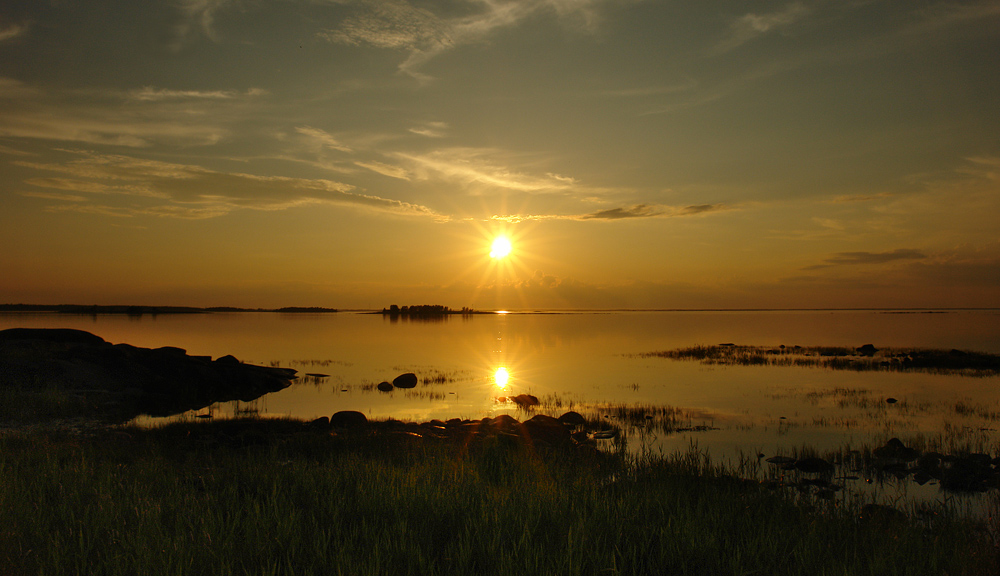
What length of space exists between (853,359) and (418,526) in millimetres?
50669

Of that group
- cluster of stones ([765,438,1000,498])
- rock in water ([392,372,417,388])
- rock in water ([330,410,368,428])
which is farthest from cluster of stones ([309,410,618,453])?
rock in water ([392,372,417,388])

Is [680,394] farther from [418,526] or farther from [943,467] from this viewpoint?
[418,526]

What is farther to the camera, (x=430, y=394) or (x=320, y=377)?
(x=320, y=377)

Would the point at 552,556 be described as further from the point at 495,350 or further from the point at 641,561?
the point at 495,350

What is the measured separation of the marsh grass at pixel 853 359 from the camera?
130 ft

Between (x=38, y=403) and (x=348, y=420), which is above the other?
(x=38, y=403)

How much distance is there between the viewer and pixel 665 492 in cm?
927

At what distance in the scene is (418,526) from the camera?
7117 millimetres

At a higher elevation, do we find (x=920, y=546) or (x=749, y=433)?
(x=920, y=546)

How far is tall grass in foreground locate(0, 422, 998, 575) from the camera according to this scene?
6.04 metres

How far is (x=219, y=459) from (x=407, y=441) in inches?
192

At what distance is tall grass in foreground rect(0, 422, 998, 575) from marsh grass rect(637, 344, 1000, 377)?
37.5 m

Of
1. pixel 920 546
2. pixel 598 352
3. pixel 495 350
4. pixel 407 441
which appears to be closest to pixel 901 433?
pixel 920 546


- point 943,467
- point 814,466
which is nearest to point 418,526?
point 814,466
